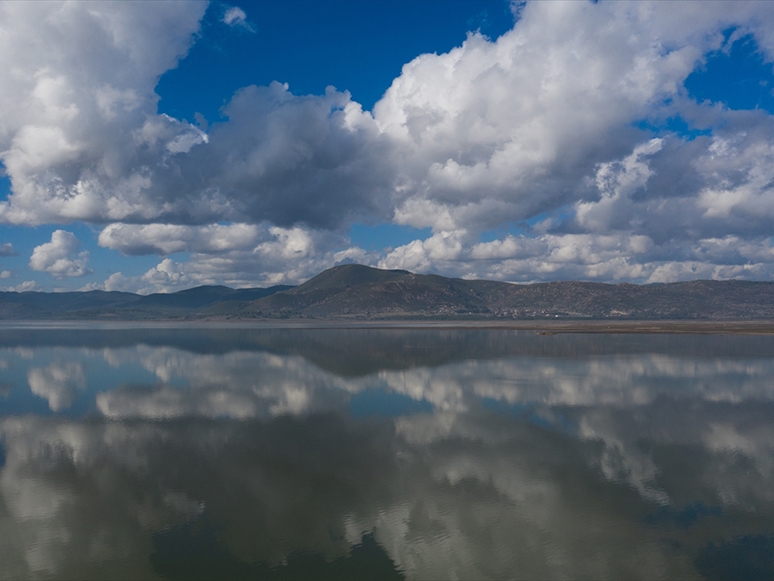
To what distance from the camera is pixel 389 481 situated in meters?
30.0

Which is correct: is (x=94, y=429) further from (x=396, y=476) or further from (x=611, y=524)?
(x=611, y=524)

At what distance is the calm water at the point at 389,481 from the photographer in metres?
21.4

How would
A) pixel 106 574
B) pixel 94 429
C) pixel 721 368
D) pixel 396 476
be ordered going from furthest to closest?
A: pixel 721 368 → pixel 94 429 → pixel 396 476 → pixel 106 574

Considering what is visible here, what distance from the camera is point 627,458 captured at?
114 feet

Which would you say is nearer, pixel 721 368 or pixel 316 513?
pixel 316 513

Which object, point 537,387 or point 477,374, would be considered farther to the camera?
point 477,374

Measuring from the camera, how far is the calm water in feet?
70.3

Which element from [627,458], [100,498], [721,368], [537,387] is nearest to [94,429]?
[100,498]

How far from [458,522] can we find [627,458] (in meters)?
16.0

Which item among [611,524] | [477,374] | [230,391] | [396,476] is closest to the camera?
[611,524]

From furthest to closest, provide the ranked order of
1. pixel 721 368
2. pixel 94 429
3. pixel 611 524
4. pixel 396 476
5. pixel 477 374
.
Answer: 1. pixel 721 368
2. pixel 477 374
3. pixel 94 429
4. pixel 396 476
5. pixel 611 524

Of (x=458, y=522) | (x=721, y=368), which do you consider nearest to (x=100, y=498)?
(x=458, y=522)

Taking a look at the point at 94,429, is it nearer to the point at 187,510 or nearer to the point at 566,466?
the point at 187,510

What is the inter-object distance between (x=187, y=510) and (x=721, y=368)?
8139cm
